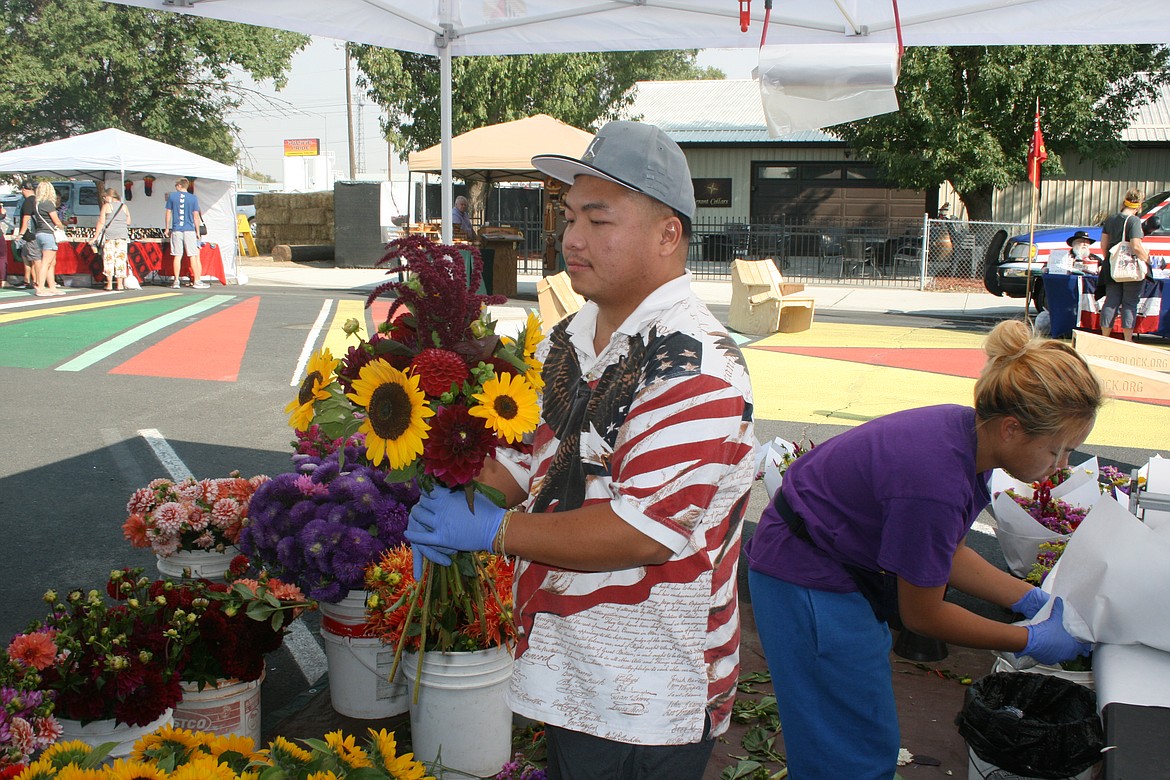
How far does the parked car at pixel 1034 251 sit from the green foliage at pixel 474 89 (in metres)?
14.0

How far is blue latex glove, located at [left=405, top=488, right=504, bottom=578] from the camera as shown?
2.01 metres

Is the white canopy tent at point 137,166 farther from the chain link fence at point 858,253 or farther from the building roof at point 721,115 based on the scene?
the building roof at point 721,115

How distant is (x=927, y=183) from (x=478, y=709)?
73.2 ft

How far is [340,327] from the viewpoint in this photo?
1264 cm

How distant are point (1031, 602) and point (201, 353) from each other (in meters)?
10.3

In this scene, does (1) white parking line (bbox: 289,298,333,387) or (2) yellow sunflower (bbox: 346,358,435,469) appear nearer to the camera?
(2) yellow sunflower (bbox: 346,358,435,469)

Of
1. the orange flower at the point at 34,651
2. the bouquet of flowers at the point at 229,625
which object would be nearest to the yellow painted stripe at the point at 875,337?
the bouquet of flowers at the point at 229,625

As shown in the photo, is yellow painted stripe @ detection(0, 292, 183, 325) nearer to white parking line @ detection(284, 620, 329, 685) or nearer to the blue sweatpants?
white parking line @ detection(284, 620, 329, 685)

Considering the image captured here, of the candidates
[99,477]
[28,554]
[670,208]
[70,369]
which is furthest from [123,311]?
[670,208]

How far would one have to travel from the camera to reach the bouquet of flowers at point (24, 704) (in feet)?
7.13

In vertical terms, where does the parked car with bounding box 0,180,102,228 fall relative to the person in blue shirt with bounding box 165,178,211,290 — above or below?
above

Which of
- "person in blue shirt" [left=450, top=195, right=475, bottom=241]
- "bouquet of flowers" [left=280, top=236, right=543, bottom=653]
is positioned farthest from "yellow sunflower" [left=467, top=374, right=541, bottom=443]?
"person in blue shirt" [left=450, top=195, right=475, bottom=241]

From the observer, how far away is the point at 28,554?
5031 millimetres

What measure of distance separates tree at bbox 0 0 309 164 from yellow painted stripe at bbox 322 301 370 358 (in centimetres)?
1911
